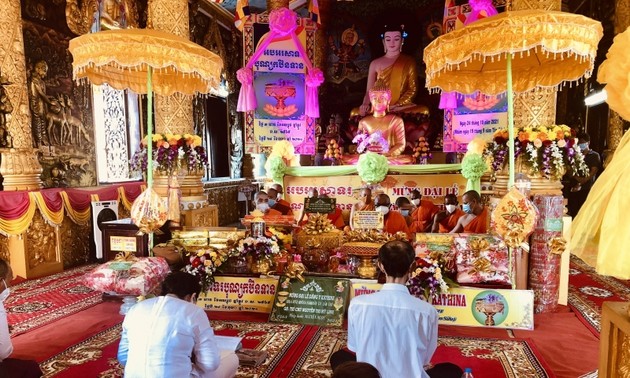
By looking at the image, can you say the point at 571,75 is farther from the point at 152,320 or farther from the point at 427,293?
the point at 152,320

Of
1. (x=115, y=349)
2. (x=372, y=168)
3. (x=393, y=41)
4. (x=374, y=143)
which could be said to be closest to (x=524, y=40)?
(x=372, y=168)

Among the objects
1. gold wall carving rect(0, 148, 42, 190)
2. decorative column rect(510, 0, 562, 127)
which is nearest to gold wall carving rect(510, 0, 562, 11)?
decorative column rect(510, 0, 562, 127)

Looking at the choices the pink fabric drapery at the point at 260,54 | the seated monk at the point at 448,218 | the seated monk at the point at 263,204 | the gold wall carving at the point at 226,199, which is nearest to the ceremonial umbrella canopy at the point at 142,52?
the seated monk at the point at 263,204

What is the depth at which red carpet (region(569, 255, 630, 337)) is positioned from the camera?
452cm

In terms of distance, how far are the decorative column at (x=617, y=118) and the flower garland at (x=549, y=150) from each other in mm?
3882

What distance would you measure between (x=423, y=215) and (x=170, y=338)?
5318mm

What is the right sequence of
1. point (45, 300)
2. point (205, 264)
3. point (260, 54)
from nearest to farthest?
point (205, 264) → point (45, 300) → point (260, 54)

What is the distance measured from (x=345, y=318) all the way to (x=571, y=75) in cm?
346

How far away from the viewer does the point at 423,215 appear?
22.1 ft

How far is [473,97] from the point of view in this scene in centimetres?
812

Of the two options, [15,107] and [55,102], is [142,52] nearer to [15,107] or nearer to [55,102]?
[15,107]

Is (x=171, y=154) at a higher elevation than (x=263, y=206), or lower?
higher

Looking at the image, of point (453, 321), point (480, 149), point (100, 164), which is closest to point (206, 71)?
point (453, 321)

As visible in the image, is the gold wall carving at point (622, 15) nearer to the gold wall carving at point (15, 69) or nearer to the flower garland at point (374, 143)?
the flower garland at point (374, 143)
